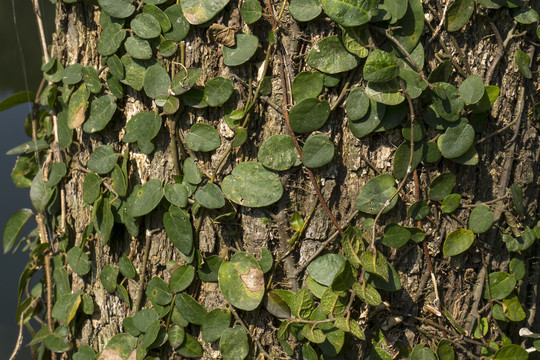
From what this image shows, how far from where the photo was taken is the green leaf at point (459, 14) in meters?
0.91

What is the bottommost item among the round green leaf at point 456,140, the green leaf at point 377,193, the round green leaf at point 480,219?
the round green leaf at point 480,219

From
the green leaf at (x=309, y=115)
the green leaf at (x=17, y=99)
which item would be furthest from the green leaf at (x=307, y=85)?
the green leaf at (x=17, y=99)

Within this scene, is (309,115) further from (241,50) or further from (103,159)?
(103,159)

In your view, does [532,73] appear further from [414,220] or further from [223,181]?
[223,181]

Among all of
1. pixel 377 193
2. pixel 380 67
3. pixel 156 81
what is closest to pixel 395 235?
pixel 377 193

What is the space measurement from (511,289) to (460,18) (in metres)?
0.54

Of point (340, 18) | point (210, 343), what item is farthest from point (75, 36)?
point (210, 343)

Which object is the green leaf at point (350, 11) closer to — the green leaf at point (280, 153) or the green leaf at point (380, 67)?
the green leaf at point (380, 67)

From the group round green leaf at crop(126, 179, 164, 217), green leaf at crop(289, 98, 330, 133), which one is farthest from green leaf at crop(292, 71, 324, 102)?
round green leaf at crop(126, 179, 164, 217)

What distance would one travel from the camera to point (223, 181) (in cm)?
97

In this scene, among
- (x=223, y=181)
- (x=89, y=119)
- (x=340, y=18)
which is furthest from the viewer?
(x=89, y=119)

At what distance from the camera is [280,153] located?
0.94 metres

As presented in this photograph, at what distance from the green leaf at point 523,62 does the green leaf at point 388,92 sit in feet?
0.86

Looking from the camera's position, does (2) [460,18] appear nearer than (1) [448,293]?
Yes
